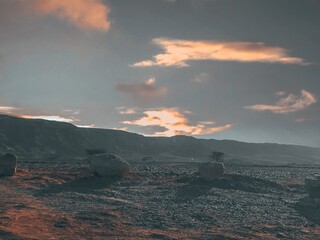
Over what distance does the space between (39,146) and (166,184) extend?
103809 millimetres

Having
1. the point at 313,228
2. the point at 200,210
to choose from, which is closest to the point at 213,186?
the point at 200,210

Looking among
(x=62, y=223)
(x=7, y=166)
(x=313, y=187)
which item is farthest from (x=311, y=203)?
(x=7, y=166)

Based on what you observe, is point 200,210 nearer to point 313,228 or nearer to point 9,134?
point 313,228

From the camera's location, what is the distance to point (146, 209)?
95.7ft

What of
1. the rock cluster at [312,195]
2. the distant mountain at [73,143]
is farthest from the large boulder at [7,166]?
the distant mountain at [73,143]

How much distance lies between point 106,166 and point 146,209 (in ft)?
42.2

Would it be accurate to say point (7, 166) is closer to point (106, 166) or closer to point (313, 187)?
point (106, 166)

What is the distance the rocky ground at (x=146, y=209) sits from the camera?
23.4 m

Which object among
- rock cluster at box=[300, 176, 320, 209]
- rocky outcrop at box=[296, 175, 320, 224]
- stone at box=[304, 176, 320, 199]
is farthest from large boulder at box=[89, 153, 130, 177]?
stone at box=[304, 176, 320, 199]

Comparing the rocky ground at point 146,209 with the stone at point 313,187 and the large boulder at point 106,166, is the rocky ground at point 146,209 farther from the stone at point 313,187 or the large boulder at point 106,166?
the stone at point 313,187

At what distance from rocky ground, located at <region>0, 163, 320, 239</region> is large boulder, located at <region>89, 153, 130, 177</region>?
2.51 feet

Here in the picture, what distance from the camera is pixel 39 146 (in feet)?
454

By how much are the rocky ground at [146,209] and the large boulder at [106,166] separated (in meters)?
0.76

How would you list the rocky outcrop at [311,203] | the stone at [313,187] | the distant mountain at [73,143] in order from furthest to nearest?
the distant mountain at [73,143]
the stone at [313,187]
the rocky outcrop at [311,203]
